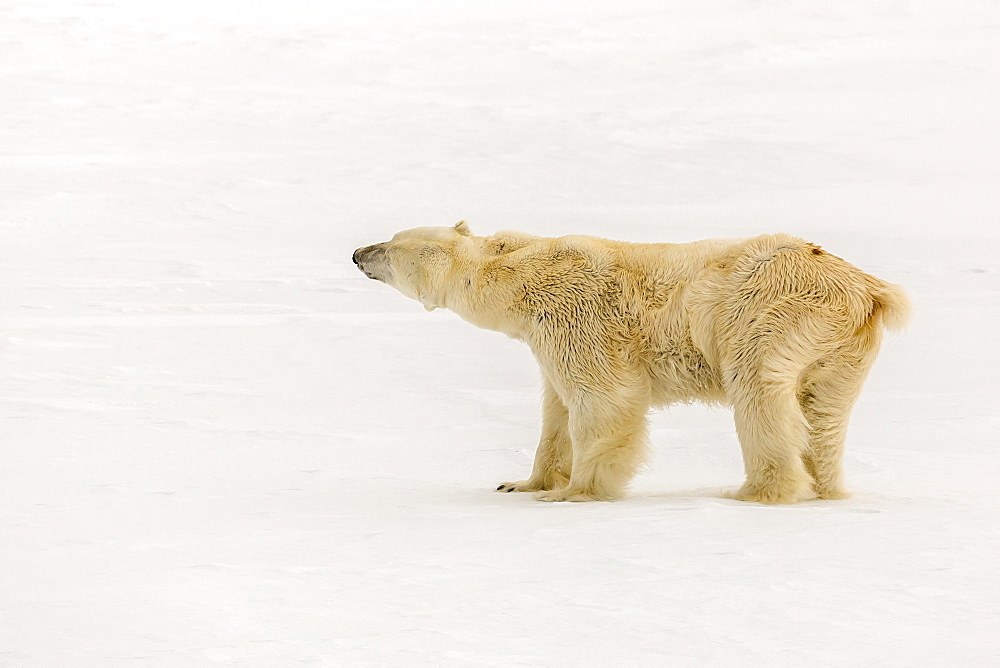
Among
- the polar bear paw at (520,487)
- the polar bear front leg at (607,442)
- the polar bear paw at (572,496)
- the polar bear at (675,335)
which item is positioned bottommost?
the polar bear paw at (520,487)

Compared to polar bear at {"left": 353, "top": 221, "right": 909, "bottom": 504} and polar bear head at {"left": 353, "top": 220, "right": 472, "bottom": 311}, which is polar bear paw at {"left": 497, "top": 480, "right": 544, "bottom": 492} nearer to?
polar bear at {"left": 353, "top": 221, "right": 909, "bottom": 504}

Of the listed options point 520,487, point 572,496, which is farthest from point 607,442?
point 520,487

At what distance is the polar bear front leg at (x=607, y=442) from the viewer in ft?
20.2

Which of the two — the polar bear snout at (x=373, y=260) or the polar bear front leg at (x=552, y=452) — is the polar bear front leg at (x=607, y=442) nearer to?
the polar bear front leg at (x=552, y=452)

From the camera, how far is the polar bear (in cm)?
590

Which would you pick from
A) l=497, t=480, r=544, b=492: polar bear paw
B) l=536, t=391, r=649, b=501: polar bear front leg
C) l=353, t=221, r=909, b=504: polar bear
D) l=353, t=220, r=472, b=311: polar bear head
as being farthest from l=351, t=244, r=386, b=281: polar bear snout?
l=536, t=391, r=649, b=501: polar bear front leg

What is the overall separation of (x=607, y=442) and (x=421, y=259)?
1.47 metres

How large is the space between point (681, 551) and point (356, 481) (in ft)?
8.58

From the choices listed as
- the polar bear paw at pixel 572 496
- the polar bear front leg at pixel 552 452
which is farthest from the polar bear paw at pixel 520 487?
the polar bear paw at pixel 572 496

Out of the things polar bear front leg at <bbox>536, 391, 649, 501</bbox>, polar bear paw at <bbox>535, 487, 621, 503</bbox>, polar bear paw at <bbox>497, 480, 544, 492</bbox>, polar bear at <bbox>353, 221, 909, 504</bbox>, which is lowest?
polar bear paw at <bbox>497, 480, 544, 492</bbox>

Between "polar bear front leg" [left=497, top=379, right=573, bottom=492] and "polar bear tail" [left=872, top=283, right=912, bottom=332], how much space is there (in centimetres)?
173

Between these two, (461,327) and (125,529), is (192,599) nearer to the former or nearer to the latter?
(125,529)

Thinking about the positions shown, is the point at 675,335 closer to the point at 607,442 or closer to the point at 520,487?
the point at 607,442

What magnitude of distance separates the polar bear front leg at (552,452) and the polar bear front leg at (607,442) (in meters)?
0.51
